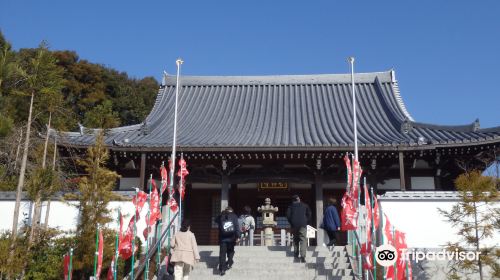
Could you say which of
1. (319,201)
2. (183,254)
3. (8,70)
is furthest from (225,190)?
(8,70)

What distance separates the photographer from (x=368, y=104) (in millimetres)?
21156

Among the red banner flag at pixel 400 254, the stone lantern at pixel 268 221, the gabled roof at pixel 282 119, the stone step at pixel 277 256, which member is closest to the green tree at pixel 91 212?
the stone step at pixel 277 256

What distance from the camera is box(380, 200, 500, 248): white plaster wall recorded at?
1281 cm

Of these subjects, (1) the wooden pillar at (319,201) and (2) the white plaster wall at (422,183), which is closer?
(1) the wooden pillar at (319,201)

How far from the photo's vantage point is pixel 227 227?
10.4 meters

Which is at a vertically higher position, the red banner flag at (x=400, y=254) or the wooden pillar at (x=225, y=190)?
the wooden pillar at (x=225, y=190)

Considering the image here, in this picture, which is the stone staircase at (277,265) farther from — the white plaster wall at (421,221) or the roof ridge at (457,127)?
→ the roof ridge at (457,127)

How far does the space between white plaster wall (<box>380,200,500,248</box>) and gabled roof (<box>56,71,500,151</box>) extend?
7.51 feet

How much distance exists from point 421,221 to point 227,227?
5450 millimetres

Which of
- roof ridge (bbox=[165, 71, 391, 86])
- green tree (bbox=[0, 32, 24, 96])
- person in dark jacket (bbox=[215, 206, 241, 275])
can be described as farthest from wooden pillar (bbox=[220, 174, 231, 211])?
green tree (bbox=[0, 32, 24, 96])

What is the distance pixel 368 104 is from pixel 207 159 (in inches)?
321

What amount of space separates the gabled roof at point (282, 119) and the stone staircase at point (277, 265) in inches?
163

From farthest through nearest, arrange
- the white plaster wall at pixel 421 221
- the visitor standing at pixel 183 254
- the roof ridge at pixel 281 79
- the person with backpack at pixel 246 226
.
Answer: the roof ridge at pixel 281 79 → the person with backpack at pixel 246 226 → the white plaster wall at pixel 421 221 → the visitor standing at pixel 183 254

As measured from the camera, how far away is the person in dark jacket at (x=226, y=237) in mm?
10273
